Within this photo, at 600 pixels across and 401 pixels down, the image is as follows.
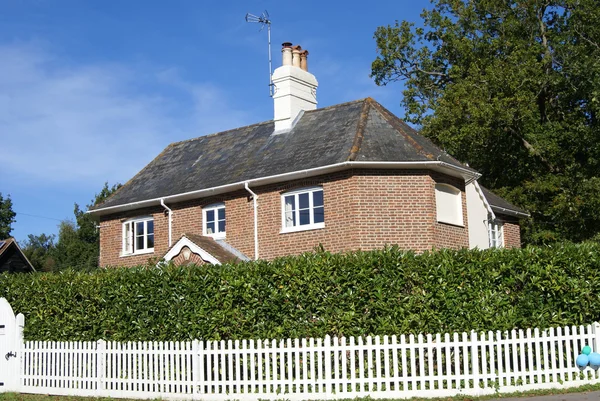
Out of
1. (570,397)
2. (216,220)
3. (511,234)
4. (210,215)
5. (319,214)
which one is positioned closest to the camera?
(570,397)

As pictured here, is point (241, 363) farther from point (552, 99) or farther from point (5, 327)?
point (552, 99)

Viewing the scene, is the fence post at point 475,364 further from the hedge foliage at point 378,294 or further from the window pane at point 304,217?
the window pane at point 304,217

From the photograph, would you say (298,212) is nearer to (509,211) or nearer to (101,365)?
(101,365)

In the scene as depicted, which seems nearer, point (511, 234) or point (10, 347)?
point (10, 347)

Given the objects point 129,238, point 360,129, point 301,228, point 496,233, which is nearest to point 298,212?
point 301,228

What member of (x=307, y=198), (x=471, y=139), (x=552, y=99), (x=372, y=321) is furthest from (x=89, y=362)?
(x=552, y=99)

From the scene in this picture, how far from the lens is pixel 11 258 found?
109 ft

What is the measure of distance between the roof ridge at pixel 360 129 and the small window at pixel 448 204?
8.75ft

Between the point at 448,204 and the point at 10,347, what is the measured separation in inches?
492

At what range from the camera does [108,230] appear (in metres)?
24.9

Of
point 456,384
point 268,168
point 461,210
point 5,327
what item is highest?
point 268,168

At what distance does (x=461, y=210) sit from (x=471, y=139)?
388 inches

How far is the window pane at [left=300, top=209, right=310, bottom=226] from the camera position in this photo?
65.9ft

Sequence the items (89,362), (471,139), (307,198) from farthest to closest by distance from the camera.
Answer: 1. (471,139)
2. (307,198)
3. (89,362)
